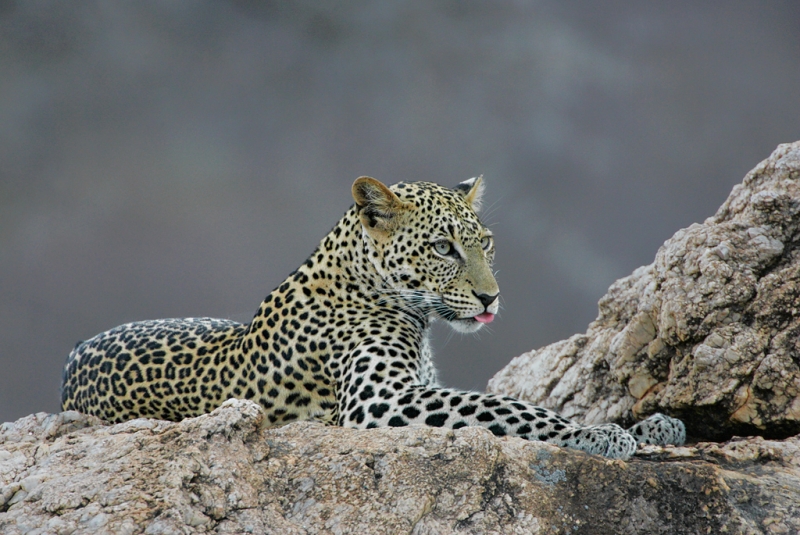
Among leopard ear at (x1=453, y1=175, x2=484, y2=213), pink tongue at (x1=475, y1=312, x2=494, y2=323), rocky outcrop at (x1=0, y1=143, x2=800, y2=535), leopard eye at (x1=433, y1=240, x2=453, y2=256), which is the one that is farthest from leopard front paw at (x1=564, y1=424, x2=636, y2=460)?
leopard ear at (x1=453, y1=175, x2=484, y2=213)

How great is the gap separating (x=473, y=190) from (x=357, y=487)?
13.8 feet

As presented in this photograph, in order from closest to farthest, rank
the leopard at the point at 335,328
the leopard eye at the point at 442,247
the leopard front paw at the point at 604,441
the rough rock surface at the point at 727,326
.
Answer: the leopard front paw at the point at 604,441, the rough rock surface at the point at 727,326, the leopard at the point at 335,328, the leopard eye at the point at 442,247

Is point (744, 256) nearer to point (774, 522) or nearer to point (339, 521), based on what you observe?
point (774, 522)

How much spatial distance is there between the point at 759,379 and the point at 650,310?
124 centimetres

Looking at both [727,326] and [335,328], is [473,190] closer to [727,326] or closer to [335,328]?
[335,328]

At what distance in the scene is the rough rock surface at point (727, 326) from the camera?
18.7ft

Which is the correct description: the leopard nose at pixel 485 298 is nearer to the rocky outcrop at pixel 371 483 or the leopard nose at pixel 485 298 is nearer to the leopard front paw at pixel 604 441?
the leopard front paw at pixel 604 441

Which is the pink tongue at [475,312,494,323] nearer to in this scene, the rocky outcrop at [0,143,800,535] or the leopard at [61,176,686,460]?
the leopard at [61,176,686,460]

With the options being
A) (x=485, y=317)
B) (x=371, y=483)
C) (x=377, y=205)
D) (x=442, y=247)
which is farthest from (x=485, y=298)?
(x=371, y=483)

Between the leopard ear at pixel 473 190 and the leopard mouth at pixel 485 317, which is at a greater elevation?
the leopard ear at pixel 473 190

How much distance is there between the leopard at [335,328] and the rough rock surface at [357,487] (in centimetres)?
176

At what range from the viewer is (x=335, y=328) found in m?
6.50

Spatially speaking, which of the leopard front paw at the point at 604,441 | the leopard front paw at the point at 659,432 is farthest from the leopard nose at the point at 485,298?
the leopard front paw at the point at 604,441

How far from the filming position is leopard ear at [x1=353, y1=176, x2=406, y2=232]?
6539mm
